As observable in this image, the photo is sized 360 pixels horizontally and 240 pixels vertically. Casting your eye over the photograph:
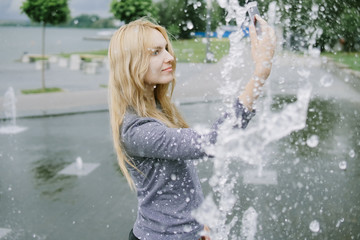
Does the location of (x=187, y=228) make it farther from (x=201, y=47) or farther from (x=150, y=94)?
(x=201, y=47)

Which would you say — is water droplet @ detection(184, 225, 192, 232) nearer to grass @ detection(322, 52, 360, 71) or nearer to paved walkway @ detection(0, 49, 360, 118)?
paved walkway @ detection(0, 49, 360, 118)

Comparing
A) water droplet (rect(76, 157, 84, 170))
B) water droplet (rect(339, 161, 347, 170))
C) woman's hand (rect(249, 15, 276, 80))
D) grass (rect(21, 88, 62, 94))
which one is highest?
woman's hand (rect(249, 15, 276, 80))

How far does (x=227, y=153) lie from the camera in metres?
1.62

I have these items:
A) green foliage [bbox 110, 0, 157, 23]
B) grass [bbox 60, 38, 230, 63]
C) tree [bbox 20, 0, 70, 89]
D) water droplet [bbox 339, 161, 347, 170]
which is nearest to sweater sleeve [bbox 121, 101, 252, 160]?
grass [bbox 60, 38, 230, 63]

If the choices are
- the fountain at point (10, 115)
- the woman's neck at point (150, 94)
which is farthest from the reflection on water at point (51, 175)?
the woman's neck at point (150, 94)

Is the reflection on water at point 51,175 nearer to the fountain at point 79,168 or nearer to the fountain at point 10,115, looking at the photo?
the fountain at point 79,168

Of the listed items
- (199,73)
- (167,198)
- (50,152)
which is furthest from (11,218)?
(199,73)

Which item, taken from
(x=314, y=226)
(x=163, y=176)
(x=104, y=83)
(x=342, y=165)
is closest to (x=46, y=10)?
(x=104, y=83)

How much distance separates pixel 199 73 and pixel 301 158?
10.8 meters

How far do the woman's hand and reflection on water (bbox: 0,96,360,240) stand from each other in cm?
238

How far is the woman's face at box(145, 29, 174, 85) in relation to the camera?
5.39ft

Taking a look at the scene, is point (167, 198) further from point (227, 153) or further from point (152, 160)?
point (227, 153)

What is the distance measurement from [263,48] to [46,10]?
13.1 metres

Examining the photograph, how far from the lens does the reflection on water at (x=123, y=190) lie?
3.74 metres
